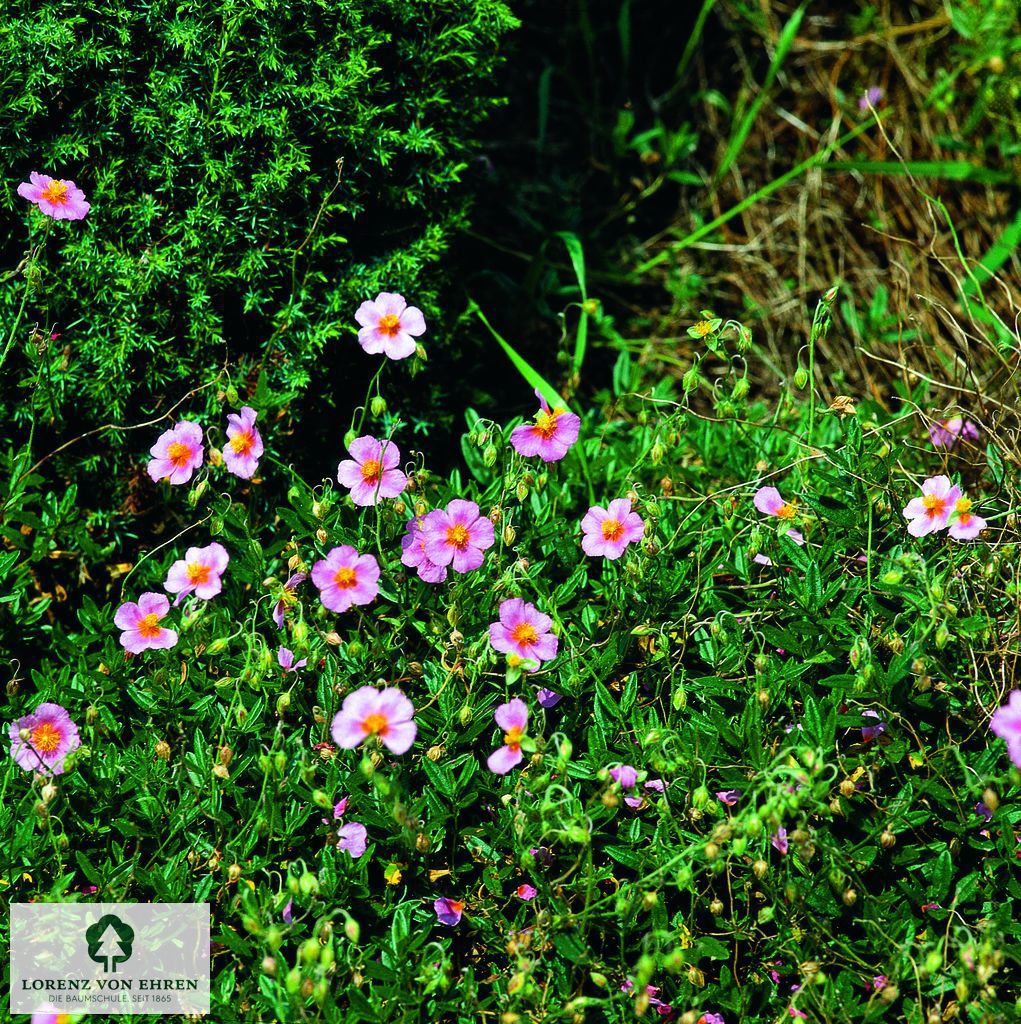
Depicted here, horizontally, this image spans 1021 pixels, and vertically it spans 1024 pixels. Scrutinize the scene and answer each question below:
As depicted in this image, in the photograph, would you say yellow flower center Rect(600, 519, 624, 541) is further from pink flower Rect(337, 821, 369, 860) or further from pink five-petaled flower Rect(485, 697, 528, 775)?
pink flower Rect(337, 821, 369, 860)

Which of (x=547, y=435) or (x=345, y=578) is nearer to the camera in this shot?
(x=345, y=578)

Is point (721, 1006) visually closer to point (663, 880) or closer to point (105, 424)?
point (663, 880)

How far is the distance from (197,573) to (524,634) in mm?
673

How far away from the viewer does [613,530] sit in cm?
216

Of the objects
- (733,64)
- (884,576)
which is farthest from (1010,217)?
(884,576)

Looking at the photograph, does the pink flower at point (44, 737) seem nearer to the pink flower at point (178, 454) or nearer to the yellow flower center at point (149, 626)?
the yellow flower center at point (149, 626)

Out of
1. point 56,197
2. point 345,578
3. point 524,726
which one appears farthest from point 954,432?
point 56,197

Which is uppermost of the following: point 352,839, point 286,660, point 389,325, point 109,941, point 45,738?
point 389,325

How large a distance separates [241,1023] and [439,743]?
1.93 feet

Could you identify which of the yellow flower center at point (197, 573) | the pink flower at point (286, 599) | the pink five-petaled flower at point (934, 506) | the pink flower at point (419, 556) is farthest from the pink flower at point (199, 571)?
the pink five-petaled flower at point (934, 506)

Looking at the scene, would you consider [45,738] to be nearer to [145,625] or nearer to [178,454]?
[145,625]

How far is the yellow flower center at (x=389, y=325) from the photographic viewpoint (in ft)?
7.50

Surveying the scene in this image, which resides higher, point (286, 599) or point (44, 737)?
point (286, 599)

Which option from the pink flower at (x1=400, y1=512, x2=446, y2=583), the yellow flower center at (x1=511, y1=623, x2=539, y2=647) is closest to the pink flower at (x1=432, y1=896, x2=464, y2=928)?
the yellow flower center at (x1=511, y1=623, x2=539, y2=647)
